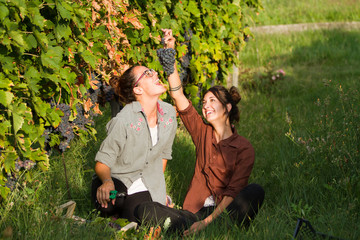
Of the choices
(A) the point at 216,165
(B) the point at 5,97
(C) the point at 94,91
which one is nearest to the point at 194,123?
(A) the point at 216,165

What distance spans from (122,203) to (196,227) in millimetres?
583

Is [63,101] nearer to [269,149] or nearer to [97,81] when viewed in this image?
[97,81]

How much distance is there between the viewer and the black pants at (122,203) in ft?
12.8

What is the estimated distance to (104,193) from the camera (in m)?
3.73

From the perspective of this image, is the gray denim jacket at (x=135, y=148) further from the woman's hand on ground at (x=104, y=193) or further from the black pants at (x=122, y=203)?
the woman's hand on ground at (x=104, y=193)

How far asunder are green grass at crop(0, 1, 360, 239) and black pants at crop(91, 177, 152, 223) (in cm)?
16

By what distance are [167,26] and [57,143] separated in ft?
5.94

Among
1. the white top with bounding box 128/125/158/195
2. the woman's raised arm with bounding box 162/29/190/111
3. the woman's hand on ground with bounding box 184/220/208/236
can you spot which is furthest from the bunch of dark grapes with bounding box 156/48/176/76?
the woman's hand on ground with bounding box 184/220/208/236

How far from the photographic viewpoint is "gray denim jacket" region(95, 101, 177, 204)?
12.9 ft

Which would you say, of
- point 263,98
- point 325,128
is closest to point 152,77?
point 325,128

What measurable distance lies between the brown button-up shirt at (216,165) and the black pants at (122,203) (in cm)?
48

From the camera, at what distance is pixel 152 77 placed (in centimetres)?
412

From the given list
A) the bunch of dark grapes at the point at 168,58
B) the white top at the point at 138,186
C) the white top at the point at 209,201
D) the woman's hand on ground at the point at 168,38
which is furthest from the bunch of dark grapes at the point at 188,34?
the white top at the point at 209,201

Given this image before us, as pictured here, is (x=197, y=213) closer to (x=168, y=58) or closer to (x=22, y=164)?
(x=168, y=58)
